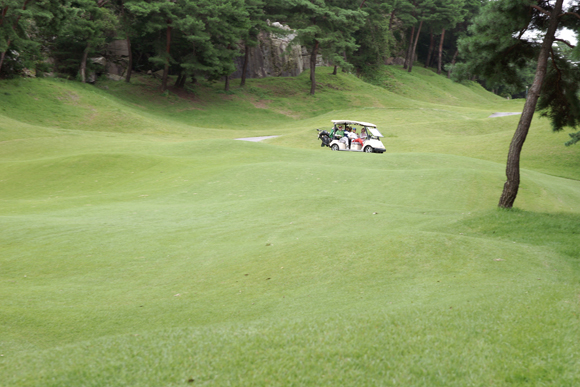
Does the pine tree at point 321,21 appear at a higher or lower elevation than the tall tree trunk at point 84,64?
higher

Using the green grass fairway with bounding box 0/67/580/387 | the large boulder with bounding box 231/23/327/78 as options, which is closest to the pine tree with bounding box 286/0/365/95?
the large boulder with bounding box 231/23/327/78

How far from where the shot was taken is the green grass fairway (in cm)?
398

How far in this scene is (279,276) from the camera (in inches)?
277

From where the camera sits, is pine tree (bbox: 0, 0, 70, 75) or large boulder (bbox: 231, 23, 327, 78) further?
large boulder (bbox: 231, 23, 327, 78)

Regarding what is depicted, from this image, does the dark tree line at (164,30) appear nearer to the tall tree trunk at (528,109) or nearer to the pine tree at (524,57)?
the pine tree at (524,57)

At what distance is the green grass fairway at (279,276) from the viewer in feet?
13.1

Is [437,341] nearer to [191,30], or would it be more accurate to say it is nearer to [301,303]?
[301,303]

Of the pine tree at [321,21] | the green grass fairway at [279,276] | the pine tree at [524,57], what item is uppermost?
the pine tree at [321,21]

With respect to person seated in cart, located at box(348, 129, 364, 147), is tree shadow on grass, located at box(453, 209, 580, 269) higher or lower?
higher

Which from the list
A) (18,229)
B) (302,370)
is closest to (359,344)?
(302,370)

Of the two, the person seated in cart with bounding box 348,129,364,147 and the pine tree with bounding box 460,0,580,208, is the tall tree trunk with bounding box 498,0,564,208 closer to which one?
the pine tree with bounding box 460,0,580,208

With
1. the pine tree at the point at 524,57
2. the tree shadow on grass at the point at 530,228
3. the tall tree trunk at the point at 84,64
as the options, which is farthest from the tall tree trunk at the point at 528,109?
the tall tree trunk at the point at 84,64

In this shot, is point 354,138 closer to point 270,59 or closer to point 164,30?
point 164,30

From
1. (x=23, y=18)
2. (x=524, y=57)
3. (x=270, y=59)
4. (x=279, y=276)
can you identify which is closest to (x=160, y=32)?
(x=23, y=18)
